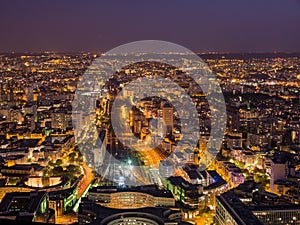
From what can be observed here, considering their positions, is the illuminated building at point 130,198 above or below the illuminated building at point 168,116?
below

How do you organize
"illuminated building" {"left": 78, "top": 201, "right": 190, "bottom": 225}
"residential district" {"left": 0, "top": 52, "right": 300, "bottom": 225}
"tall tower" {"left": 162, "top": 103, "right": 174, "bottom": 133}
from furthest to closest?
1. "tall tower" {"left": 162, "top": 103, "right": 174, "bottom": 133}
2. "residential district" {"left": 0, "top": 52, "right": 300, "bottom": 225}
3. "illuminated building" {"left": 78, "top": 201, "right": 190, "bottom": 225}

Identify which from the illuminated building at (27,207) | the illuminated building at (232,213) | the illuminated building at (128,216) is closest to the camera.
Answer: the illuminated building at (232,213)

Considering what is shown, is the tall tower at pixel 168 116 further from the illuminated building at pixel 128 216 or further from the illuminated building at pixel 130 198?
the illuminated building at pixel 128 216

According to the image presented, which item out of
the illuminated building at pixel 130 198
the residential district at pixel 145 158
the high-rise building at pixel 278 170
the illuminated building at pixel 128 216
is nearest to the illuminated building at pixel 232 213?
the residential district at pixel 145 158

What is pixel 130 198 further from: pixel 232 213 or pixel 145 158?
pixel 145 158

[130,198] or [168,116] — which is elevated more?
[168,116]

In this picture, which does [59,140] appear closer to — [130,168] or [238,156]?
[130,168]

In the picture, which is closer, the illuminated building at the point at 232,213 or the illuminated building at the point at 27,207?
the illuminated building at the point at 232,213

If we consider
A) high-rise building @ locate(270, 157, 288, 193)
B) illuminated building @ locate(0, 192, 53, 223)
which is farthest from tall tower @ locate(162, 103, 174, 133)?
illuminated building @ locate(0, 192, 53, 223)

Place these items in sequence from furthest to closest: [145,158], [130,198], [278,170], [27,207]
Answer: [145,158], [278,170], [130,198], [27,207]

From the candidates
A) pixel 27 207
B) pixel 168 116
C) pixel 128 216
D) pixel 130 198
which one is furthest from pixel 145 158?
pixel 128 216

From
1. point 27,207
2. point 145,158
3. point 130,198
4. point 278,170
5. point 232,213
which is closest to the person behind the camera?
point 232,213

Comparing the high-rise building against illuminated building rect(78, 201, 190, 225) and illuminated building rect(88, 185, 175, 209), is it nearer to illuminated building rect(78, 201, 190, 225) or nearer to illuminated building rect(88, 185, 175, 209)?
illuminated building rect(88, 185, 175, 209)
